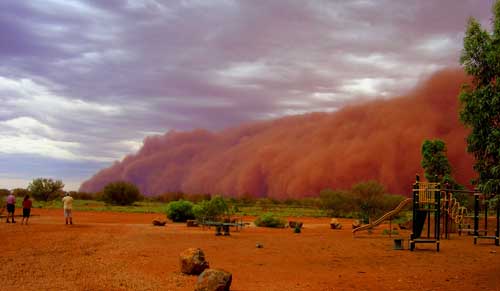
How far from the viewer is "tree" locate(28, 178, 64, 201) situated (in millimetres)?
67938

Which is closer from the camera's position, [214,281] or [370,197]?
[214,281]

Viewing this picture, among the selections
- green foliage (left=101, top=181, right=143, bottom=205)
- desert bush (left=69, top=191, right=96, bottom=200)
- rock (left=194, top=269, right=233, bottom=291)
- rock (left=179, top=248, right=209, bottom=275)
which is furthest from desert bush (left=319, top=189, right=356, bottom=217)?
desert bush (left=69, top=191, right=96, bottom=200)

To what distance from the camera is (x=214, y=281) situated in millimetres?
10133

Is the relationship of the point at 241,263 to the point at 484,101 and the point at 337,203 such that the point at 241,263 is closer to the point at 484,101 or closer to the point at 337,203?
the point at 484,101

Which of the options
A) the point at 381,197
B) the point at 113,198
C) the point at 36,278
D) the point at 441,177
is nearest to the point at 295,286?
the point at 36,278

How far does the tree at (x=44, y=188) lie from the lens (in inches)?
2675

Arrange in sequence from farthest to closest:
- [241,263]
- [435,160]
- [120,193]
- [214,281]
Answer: [120,193] → [435,160] → [241,263] → [214,281]

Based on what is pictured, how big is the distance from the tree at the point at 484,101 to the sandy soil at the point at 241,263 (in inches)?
117

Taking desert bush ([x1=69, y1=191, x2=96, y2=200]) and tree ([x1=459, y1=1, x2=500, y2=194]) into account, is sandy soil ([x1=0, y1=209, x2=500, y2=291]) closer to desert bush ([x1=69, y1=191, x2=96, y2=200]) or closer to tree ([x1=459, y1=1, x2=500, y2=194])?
tree ([x1=459, y1=1, x2=500, y2=194])

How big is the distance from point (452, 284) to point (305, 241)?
35.8 ft

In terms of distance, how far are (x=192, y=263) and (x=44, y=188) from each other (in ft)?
203

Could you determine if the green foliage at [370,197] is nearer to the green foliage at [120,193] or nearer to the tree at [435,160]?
the tree at [435,160]

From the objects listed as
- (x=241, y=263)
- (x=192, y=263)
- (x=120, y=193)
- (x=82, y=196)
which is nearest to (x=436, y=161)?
(x=241, y=263)

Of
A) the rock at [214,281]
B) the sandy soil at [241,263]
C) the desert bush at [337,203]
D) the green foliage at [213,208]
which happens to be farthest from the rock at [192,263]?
the desert bush at [337,203]
